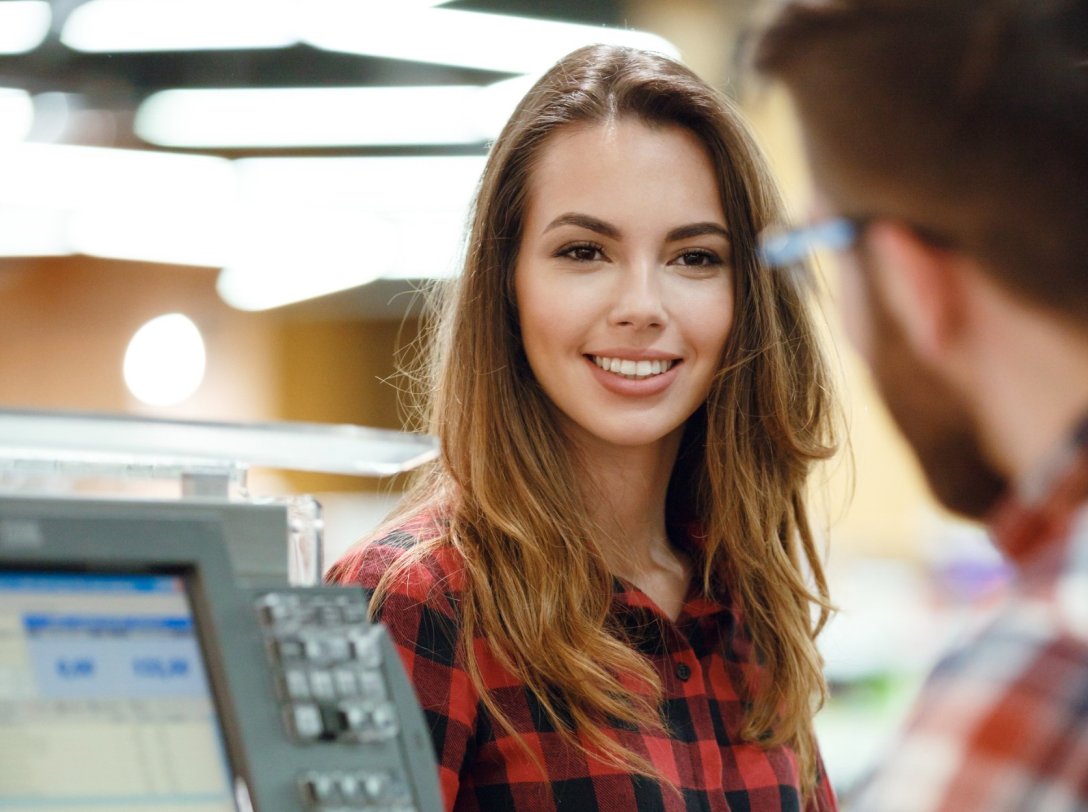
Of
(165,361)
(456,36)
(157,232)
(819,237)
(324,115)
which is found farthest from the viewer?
(165,361)

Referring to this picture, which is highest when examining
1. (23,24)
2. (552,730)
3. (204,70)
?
(23,24)

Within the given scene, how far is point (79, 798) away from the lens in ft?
2.68

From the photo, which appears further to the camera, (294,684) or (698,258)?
(698,258)

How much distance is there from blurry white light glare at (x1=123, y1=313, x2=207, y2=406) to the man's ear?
641 cm

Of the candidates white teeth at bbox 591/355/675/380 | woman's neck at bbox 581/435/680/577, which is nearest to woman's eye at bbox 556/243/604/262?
white teeth at bbox 591/355/675/380

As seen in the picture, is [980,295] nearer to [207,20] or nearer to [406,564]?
[406,564]

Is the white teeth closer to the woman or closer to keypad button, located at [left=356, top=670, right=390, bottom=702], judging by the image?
the woman

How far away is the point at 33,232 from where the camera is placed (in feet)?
20.5

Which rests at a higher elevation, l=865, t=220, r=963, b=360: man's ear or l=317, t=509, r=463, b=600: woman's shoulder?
l=865, t=220, r=963, b=360: man's ear

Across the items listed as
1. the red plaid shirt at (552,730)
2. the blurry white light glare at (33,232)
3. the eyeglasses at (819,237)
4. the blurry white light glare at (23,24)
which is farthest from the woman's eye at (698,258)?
the blurry white light glare at (33,232)

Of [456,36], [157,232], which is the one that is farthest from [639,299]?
[157,232]

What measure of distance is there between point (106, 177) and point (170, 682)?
199 inches

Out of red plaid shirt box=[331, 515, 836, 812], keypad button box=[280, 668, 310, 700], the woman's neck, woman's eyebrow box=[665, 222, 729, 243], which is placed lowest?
red plaid shirt box=[331, 515, 836, 812]

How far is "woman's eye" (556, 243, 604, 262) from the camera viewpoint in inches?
61.8
